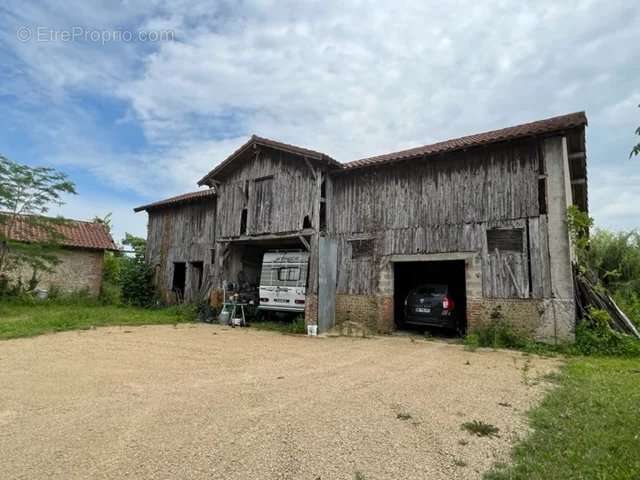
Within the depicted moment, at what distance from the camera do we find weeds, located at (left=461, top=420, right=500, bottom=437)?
12.7 ft

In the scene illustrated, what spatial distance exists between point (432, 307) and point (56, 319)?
12.1 meters

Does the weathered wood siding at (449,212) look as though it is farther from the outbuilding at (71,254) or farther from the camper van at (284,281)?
the outbuilding at (71,254)

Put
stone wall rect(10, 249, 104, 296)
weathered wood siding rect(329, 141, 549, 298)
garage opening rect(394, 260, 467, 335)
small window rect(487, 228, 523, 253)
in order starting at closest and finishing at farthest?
weathered wood siding rect(329, 141, 549, 298), small window rect(487, 228, 523, 253), garage opening rect(394, 260, 467, 335), stone wall rect(10, 249, 104, 296)

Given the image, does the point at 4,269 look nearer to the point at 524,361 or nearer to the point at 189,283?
the point at 189,283

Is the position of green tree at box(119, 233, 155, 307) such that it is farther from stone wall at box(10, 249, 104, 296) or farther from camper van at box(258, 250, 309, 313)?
camper van at box(258, 250, 309, 313)

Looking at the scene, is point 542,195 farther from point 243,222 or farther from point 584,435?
point 243,222

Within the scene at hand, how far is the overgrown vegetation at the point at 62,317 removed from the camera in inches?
438

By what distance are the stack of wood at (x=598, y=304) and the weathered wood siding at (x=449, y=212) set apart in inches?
51.6

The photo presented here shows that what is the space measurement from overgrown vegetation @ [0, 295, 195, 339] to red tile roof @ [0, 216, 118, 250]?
2.81 metres

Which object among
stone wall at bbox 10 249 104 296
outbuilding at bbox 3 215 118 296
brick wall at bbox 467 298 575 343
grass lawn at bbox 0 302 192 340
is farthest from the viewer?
stone wall at bbox 10 249 104 296

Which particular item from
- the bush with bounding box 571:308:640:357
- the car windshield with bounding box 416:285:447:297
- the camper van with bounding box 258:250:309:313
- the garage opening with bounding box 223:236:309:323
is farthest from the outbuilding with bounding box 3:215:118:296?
the bush with bounding box 571:308:640:357

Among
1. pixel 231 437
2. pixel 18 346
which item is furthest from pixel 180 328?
pixel 231 437

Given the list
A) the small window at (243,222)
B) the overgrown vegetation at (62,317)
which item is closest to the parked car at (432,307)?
the small window at (243,222)

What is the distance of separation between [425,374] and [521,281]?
4.75 m
